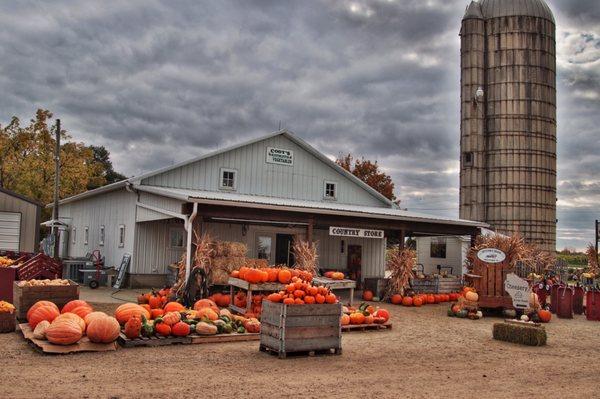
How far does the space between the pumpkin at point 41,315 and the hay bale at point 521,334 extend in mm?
8792

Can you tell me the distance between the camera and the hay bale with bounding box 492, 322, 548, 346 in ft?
38.7

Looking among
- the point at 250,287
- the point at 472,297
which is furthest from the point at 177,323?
the point at 472,297

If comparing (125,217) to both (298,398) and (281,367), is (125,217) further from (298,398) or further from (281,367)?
(298,398)

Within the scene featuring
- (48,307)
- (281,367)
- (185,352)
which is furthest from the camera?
(48,307)

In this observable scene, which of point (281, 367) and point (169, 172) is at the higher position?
point (169, 172)

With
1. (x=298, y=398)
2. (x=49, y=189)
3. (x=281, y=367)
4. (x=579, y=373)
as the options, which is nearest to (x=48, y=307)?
(x=281, y=367)

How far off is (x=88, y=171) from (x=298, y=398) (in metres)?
37.0

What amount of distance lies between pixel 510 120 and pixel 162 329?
3736cm

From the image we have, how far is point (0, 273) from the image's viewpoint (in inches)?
530

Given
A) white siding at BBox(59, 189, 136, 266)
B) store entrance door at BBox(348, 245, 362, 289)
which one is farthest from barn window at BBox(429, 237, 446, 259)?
white siding at BBox(59, 189, 136, 266)

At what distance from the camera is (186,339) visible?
10.5 meters

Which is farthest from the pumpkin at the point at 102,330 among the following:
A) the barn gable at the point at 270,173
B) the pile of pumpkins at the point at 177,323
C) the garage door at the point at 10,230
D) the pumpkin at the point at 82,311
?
the garage door at the point at 10,230

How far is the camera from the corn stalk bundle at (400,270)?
778 inches

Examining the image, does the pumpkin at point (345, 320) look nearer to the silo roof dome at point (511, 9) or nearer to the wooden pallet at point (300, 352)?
the wooden pallet at point (300, 352)
